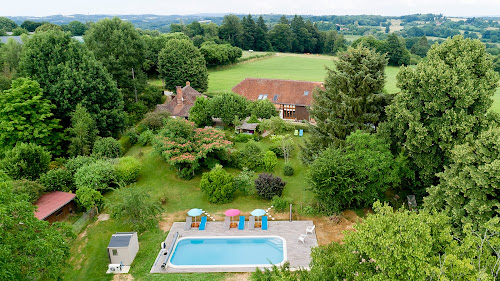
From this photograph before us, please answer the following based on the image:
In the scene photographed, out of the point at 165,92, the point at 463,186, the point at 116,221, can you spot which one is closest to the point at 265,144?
the point at 116,221

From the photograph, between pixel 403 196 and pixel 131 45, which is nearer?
pixel 403 196

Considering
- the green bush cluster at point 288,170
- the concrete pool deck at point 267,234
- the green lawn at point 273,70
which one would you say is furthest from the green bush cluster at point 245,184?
the green lawn at point 273,70

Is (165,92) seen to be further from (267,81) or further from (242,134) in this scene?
(242,134)

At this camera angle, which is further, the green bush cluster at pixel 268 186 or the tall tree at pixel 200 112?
the tall tree at pixel 200 112

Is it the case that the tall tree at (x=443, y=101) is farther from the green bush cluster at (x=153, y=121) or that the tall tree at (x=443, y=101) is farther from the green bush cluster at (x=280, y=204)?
the green bush cluster at (x=153, y=121)

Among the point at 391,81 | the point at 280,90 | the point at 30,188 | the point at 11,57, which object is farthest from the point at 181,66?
the point at 391,81

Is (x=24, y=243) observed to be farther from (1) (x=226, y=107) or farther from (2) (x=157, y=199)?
(1) (x=226, y=107)
